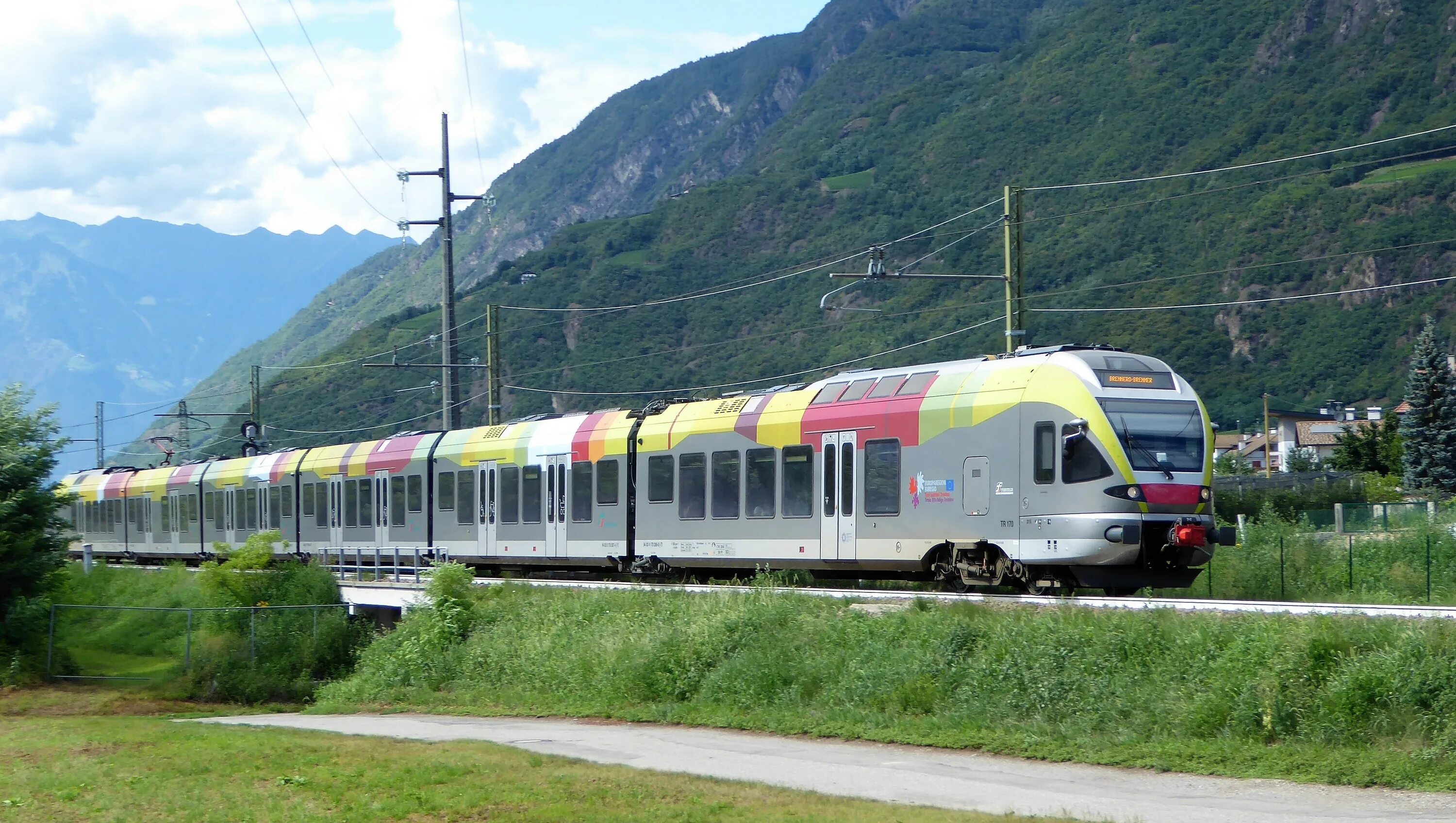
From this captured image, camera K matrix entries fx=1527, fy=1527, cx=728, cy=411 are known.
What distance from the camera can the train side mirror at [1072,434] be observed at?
21.3 m

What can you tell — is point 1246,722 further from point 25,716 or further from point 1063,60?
point 1063,60

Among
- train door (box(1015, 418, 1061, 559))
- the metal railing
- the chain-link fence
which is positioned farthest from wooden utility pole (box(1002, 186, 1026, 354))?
the chain-link fence

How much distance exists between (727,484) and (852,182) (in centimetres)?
13965

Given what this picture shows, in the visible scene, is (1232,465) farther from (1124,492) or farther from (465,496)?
(1124,492)

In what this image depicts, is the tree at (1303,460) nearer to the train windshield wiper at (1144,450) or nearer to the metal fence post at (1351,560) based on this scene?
the metal fence post at (1351,560)

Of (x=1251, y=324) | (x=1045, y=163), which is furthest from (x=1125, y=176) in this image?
(x=1251, y=324)

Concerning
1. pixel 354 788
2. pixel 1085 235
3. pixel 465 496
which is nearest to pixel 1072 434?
pixel 354 788

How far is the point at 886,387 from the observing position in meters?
25.1

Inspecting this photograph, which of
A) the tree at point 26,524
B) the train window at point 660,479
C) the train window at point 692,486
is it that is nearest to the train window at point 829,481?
the train window at point 692,486

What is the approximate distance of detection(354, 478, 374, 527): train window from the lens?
41.2 m

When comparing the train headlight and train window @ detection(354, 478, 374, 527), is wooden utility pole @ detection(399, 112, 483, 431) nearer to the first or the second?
train window @ detection(354, 478, 374, 527)

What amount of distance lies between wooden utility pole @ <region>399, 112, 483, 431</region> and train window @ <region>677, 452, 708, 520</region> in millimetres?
16156

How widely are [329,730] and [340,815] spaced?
910 cm

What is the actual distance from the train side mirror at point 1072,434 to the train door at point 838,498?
4390 millimetres
